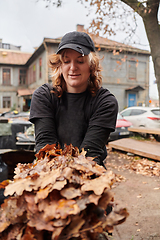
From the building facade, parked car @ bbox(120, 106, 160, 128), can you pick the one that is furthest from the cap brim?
the building facade

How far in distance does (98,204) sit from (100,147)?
0.82 m

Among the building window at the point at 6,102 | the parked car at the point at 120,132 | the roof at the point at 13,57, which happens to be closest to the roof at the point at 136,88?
the parked car at the point at 120,132

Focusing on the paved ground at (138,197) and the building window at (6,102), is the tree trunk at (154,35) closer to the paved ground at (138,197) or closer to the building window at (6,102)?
the paved ground at (138,197)

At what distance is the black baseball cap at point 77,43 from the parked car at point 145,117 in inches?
379

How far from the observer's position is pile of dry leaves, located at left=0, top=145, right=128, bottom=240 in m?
0.80

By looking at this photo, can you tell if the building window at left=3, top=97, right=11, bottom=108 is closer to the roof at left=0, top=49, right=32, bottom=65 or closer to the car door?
→ the roof at left=0, top=49, right=32, bottom=65

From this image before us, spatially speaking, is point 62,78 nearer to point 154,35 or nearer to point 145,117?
point 154,35

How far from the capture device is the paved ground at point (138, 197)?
2930mm

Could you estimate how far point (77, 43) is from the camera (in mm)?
1644

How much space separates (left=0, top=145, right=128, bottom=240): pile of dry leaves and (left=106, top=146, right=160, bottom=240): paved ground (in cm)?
194

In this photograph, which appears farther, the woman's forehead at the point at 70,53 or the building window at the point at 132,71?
the building window at the point at 132,71

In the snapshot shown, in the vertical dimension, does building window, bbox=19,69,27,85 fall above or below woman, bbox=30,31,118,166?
above

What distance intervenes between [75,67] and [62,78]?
0.29 metres

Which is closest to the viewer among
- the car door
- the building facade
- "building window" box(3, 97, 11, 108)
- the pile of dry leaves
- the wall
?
the pile of dry leaves
